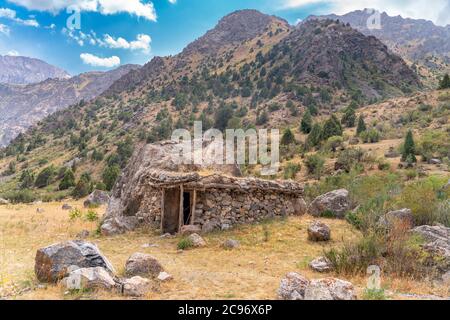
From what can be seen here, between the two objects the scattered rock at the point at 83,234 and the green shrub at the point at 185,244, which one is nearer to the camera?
the green shrub at the point at 185,244

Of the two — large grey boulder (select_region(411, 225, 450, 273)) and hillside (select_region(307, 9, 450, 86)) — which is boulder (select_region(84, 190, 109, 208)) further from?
hillside (select_region(307, 9, 450, 86))

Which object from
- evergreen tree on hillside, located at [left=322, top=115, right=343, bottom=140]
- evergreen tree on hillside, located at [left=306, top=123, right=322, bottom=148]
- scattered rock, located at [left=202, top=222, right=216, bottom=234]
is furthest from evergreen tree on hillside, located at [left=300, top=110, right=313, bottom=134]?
scattered rock, located at [left=202, top=222, right=216, bottom=234]

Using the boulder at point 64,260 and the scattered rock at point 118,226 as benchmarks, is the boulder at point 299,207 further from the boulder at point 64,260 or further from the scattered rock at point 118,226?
the boulder at point 64,260

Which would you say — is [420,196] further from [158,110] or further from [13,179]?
[158,110]

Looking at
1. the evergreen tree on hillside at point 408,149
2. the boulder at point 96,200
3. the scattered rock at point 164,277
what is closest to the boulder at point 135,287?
the scattered rock at point 164,277

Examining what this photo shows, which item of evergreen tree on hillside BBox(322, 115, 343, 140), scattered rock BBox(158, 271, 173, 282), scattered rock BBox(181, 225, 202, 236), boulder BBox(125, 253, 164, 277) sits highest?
evergreen tree on hillside BBox(322, 115, 343, 140)

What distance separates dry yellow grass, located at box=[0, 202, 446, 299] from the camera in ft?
20.0

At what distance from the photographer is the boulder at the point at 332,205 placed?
13930mm

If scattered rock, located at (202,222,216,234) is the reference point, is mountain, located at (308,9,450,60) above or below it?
above

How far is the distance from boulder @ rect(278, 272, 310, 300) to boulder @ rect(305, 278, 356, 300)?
0.79 ft

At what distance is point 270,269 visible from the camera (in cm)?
789

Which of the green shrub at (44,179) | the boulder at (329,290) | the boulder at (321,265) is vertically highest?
the boulder at (329,290)

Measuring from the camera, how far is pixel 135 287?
5789mm

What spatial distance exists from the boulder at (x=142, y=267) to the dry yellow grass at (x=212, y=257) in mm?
404
